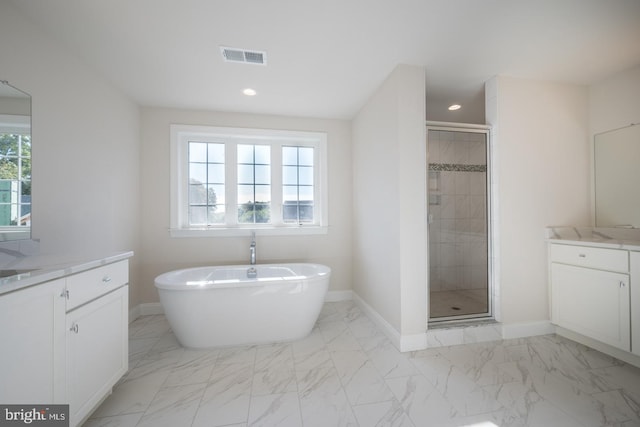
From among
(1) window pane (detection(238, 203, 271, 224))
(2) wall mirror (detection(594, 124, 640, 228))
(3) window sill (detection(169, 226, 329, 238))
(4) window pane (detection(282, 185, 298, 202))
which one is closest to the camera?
(2) wall mirror (detection(594, 124, 640, 228))

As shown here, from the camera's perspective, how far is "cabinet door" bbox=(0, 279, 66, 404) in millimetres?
879

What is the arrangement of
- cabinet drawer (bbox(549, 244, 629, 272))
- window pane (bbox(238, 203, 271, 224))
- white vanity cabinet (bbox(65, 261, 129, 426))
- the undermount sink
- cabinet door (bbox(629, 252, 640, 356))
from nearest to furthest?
the undermount sink → white vanity cabinet (bbox(65, 261, 129, 426)) → cabinet door (bbox(629, 252, 640, 356)) → cabinet drawer (bbox(549, 244, 629, 272)) → window pane (bbox(238, 203, 271, 224))

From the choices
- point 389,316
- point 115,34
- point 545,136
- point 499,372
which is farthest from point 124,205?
point 545,136

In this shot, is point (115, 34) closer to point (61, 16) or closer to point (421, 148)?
point (61, 16)

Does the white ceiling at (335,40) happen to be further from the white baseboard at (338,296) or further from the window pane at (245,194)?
the white baseboard at (338,296)

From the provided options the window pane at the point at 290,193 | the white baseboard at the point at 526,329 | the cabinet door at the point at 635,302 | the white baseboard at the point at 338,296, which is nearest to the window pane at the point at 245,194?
the window pane at the point at 290,193

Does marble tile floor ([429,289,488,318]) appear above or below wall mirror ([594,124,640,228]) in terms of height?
below

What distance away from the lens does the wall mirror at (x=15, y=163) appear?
1.45 metres

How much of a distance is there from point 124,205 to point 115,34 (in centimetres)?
156

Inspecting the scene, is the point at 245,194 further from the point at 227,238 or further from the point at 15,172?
the point at 15,172

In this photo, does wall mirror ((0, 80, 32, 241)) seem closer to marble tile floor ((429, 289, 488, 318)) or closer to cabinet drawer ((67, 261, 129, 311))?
cabinet drawer ((67, 261, 129, 311))

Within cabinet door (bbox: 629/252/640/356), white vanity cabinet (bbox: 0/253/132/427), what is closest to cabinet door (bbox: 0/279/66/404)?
white vanity cabinet (bbox: 0/253/132/427)

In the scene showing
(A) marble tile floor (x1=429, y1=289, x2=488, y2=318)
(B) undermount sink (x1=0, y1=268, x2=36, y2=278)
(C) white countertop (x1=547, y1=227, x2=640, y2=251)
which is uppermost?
(C) white countertop (x1=547, y1=227, x2=640, y2=251)

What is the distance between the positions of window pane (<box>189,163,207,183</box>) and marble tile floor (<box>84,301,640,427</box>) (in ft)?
5.90
